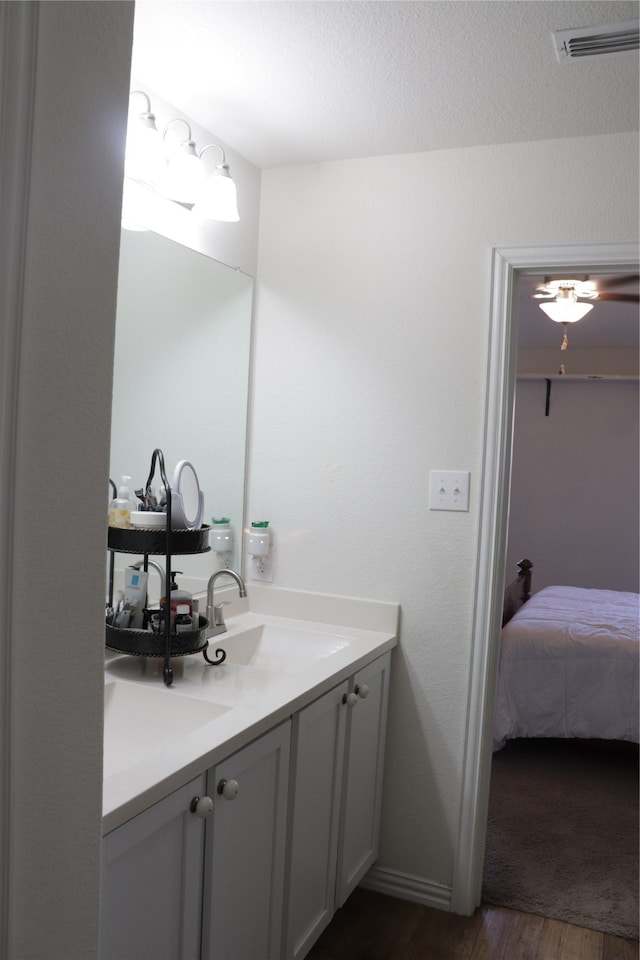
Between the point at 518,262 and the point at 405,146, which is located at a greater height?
the point at 405,146

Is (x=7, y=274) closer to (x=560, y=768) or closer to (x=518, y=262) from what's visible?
(x=518, y=262)

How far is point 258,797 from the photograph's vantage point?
1.71 meters

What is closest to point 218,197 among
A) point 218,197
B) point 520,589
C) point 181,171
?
point 218,197

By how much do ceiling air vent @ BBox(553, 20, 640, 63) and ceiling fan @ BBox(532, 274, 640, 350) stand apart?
2.30 meters

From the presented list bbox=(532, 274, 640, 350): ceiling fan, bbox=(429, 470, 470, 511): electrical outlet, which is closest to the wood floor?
bbox=(429, 470, 470, 511): electrical outlet

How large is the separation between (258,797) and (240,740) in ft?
0.66

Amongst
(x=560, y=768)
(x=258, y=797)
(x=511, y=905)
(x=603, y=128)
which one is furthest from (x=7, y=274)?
(x=560, y=768)

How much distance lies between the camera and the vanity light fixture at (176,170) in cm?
199

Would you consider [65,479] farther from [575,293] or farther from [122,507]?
[575,293]

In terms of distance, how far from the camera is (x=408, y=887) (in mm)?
2516

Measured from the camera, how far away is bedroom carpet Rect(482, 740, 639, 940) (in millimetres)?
2525

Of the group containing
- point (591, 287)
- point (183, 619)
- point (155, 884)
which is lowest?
point (155, 884)

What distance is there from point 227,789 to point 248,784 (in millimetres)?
149

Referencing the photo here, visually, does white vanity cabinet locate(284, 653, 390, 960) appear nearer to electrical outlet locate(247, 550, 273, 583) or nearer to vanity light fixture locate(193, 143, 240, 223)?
electrical outlet locate(247, 550, 273, 583)
